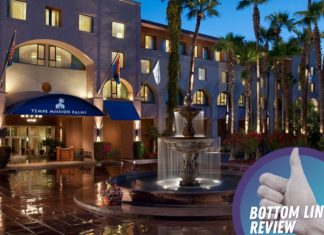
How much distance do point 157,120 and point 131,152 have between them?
A: 4.63m

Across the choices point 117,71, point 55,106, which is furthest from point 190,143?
point 117,71

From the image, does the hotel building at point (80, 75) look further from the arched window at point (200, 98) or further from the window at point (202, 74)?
the arched window at point (200, 98)

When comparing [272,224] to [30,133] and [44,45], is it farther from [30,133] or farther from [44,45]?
[30,133]

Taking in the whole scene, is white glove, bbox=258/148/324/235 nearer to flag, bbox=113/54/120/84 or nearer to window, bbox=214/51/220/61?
flag, bbox=113/54/120/84

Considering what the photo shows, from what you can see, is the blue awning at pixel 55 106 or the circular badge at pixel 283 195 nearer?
the circular badge at pixel 283 195

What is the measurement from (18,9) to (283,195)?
27.9 metres

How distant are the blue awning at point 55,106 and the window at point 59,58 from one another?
3.41 m

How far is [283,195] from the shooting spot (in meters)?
2.91

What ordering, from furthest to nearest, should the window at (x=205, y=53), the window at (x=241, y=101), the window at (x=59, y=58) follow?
the window at (x=241, y=101), the window at (x=205, y=53), the window at (x=59, y=58)

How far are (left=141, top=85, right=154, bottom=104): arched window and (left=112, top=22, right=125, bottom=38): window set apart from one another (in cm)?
526

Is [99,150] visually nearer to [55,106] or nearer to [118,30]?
[55,106]

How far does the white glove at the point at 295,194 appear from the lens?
2838 mm

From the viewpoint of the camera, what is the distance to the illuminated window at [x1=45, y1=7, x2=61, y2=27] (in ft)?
94.6

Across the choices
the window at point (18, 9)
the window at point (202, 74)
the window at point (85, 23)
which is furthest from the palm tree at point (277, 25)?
the window at point (18, 9)
